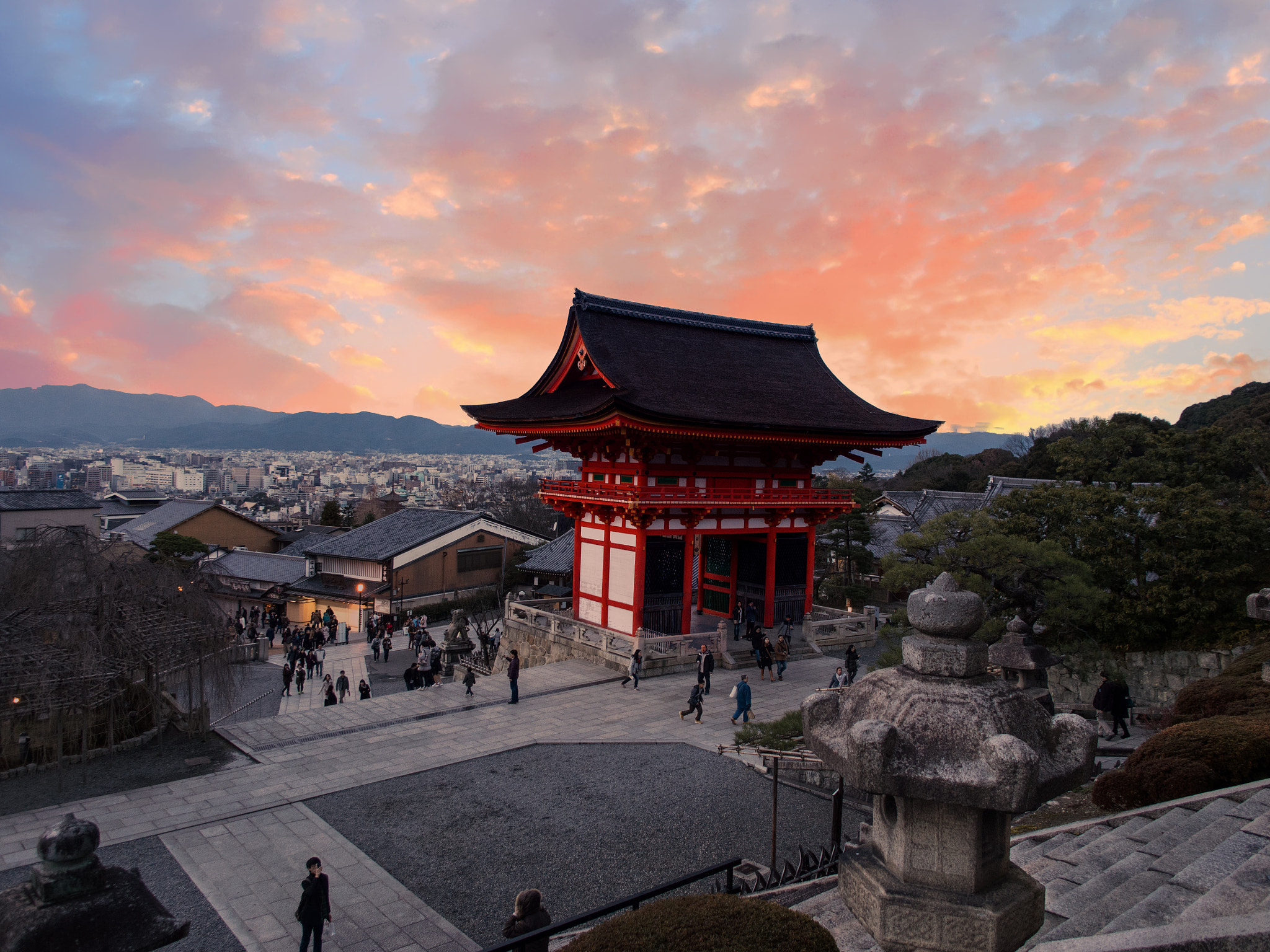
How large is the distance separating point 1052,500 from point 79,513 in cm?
5691

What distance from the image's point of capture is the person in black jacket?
7918 millimetres

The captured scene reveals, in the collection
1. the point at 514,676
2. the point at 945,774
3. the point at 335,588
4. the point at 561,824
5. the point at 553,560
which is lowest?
the point at 335,588

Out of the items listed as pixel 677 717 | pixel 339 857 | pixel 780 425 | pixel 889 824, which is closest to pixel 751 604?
pixel 780 425

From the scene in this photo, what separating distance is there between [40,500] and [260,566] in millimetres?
16286

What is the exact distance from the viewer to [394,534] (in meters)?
43.8

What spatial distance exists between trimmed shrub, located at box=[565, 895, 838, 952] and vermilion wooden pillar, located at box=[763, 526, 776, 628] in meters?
19.9

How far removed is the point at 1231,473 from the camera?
33344mm

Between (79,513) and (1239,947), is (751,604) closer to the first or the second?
(1239,947)

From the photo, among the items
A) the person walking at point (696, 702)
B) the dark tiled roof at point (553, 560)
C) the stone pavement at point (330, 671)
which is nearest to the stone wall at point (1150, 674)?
the person walking at point (696, 702)

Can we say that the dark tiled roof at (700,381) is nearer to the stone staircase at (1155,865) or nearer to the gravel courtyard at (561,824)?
the gravel courtyard at (561,824)

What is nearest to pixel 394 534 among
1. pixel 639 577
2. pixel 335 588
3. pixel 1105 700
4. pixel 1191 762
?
pixel 335 588

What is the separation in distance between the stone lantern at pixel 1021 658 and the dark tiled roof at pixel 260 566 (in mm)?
42417

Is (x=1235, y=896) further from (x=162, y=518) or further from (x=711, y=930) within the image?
(x=162, y=518)

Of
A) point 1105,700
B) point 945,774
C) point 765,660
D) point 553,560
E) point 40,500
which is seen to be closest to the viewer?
point 945,774
